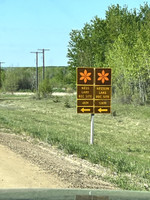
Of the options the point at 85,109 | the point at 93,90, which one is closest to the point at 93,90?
the point at 93,90

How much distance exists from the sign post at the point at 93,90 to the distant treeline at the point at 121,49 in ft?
69.0

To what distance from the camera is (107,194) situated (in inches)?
151

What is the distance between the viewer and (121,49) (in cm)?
4150

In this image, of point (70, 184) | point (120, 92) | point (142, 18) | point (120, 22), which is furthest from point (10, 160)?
point (142, 18)

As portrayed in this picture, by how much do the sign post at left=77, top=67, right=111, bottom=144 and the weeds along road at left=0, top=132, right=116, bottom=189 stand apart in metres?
3.99

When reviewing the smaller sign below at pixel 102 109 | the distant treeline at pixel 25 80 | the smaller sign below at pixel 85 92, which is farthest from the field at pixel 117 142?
the distant treeline at pixel 25 80

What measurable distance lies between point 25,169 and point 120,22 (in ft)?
147

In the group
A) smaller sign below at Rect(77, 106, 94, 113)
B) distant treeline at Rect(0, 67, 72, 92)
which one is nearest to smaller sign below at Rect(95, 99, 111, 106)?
smaller sign below at Rect(77, 106, 94, 113)

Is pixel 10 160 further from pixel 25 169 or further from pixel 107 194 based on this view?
pixel 107 194

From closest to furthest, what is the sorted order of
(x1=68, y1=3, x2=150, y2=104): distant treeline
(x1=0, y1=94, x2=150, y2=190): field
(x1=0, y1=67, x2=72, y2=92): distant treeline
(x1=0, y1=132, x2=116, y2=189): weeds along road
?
(x1=0, y1=132, x2=116, y2=189): weeds along road → (x1=0, y1=94, x2=150, y2=190): field → (x1=68, y1=3, x2=150, y2=104): distant treeline → (x1=0, y1=67, x2=72, y2=92): distant treeline

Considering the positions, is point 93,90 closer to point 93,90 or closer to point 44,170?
point 93,90

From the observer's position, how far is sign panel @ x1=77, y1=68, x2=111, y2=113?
16203mm

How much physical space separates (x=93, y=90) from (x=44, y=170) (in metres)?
7.44

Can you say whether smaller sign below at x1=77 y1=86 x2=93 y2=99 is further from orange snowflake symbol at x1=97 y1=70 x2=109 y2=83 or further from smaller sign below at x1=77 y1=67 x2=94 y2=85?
orange snowflake symbol at x1=97 y1=70 x2=109 y2=83
